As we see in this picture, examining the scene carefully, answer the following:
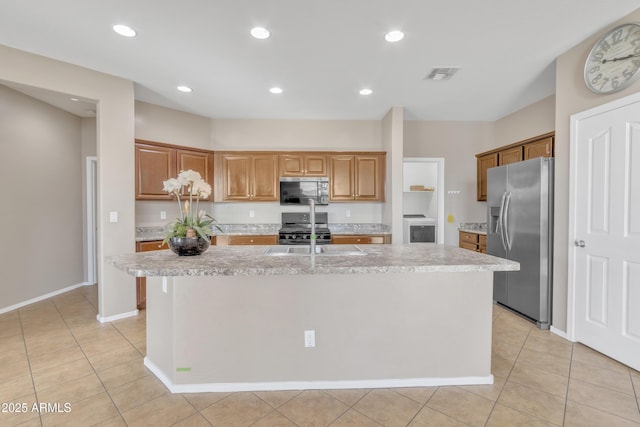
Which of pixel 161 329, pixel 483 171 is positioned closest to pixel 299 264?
pixel 161 329

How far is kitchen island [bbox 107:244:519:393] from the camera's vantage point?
187 centimetres

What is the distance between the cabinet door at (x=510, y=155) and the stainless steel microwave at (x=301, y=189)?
249cm

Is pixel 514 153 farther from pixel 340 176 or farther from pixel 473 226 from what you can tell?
pixel 340 176

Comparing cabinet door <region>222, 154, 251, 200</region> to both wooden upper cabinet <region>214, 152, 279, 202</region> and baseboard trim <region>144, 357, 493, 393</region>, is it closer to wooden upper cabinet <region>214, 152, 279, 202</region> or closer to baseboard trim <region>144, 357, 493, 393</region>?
wooden upper cabinet <region>214, 152, 279, 202</region>

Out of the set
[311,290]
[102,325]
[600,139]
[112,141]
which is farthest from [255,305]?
[600,139]

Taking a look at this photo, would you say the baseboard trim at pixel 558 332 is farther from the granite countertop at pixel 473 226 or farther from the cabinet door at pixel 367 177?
the cabinet door at pixel 367 177

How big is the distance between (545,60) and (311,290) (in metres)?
3.19

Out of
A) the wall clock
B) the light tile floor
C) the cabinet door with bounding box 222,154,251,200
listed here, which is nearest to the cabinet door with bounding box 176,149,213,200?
the cabinet door with bounding box 222,154,251,200

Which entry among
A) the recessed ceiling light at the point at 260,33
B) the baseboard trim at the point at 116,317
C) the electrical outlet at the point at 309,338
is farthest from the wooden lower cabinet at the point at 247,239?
the recessed ceiling light at the point at 260,33

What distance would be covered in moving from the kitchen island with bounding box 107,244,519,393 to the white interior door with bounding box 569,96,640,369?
1232mm

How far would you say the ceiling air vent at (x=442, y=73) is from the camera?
2.94 m

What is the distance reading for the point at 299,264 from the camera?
1.70m

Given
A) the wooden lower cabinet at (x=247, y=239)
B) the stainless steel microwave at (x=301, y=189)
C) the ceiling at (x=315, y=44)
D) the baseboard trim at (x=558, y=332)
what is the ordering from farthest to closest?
the stainless steel microwave at (x=301, y=189) → the wooden lower cabinet at (x=247, y=239) → the baseboard trim at (x=558, y=332) → the ceiling at (x=315, y=44)

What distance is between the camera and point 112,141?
309 centimetres
